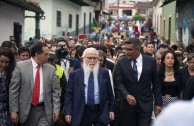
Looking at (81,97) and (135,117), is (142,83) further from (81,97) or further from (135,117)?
(81,97)

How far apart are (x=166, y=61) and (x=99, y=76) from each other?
5.30 feet

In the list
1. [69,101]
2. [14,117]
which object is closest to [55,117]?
[69,101]

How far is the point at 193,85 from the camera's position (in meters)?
5.27

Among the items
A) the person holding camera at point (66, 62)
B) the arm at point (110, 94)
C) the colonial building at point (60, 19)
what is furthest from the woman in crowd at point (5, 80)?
the colonial building at point (60, 19)

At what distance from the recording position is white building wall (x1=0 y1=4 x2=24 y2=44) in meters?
16.4

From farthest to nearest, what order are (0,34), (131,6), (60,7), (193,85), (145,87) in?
(131,6) → (60,7) → (0,34) → (145,87) → (193,85)

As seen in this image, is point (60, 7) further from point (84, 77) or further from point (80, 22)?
point (84, 77)

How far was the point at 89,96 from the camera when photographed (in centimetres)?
655

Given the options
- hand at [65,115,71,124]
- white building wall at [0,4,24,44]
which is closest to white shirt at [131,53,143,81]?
hand at [65,115,71,124]

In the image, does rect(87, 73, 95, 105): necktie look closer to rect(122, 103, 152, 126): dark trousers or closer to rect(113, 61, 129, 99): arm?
rect(113, 61, 129, 99): arm

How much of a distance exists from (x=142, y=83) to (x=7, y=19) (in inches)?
430

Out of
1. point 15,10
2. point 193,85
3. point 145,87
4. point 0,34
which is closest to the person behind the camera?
point 193,85

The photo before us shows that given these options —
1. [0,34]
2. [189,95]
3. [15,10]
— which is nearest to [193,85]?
[189,95]

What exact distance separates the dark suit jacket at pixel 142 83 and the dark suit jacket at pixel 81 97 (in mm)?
443
